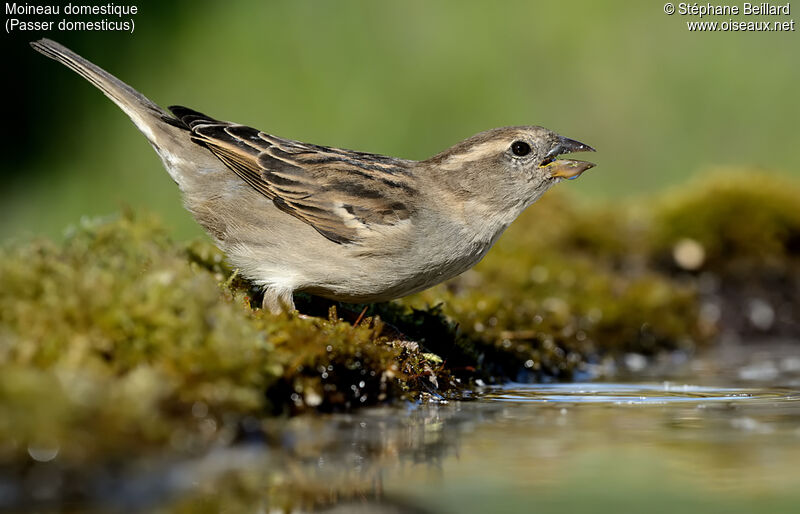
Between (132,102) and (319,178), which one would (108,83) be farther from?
(319,178)

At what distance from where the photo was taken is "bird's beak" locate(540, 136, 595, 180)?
622cm

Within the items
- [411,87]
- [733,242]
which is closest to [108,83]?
[733,242]

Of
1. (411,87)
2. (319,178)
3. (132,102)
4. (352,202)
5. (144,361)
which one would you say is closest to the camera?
(144,361)

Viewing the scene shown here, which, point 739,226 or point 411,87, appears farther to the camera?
point 411,87

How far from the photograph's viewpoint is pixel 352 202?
6.06 meters

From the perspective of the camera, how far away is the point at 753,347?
869 cm

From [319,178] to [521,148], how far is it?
1.33 m

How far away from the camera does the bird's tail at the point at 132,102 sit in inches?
274

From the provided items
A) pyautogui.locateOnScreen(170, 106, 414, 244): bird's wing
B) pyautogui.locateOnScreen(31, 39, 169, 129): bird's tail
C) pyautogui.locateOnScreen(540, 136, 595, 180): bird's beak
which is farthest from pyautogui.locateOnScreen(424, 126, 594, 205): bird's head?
pyautogui.locateOnScreen(31, 39, 169, 129): bird's tail

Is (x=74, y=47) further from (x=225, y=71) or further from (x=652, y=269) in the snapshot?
(x=652, y=269)

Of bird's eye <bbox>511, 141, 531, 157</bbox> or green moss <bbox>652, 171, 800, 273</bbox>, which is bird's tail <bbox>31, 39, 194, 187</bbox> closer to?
bird's eye <bbox>511, 141, 531, 157</bbox>

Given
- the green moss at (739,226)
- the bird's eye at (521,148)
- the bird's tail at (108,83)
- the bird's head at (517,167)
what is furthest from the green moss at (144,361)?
the green moss at (739,226)

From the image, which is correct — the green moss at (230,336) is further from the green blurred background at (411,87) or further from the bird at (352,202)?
the green blurred background at (411,87)

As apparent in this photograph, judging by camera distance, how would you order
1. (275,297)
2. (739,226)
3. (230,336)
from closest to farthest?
(230,336)
(275,297)
(739,226)
